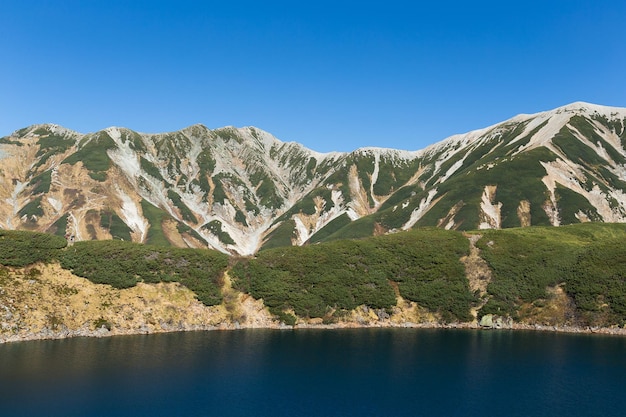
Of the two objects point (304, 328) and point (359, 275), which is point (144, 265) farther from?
point (359, 275)

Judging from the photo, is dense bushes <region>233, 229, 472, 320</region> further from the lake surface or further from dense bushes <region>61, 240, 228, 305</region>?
the lake surface

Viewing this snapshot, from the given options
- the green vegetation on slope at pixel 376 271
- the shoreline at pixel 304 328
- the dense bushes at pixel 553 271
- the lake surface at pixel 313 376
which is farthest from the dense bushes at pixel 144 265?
the dense bushes at pixel 553 271

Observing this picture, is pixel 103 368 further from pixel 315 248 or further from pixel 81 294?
pixel 315 248

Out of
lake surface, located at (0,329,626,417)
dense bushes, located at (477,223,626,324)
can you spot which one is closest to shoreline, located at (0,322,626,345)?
dense bushes, located at (477,223,626,324)

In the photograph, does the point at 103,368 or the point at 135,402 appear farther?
the point at 103,368

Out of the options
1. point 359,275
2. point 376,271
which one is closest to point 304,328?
point 359,275

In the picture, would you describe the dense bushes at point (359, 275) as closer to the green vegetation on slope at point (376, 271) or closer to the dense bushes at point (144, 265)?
the green vegetation on slope at point (376, 271)

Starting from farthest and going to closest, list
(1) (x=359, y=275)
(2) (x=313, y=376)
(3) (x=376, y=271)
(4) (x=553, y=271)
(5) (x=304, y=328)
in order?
(3) (x=376, y=271)
(1) (x=359, y=275)
(4) (x=553, y=271)
(5) (x=304, y=328)
(2) (x=313, y=376)

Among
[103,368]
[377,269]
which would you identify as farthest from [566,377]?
[103,368]
